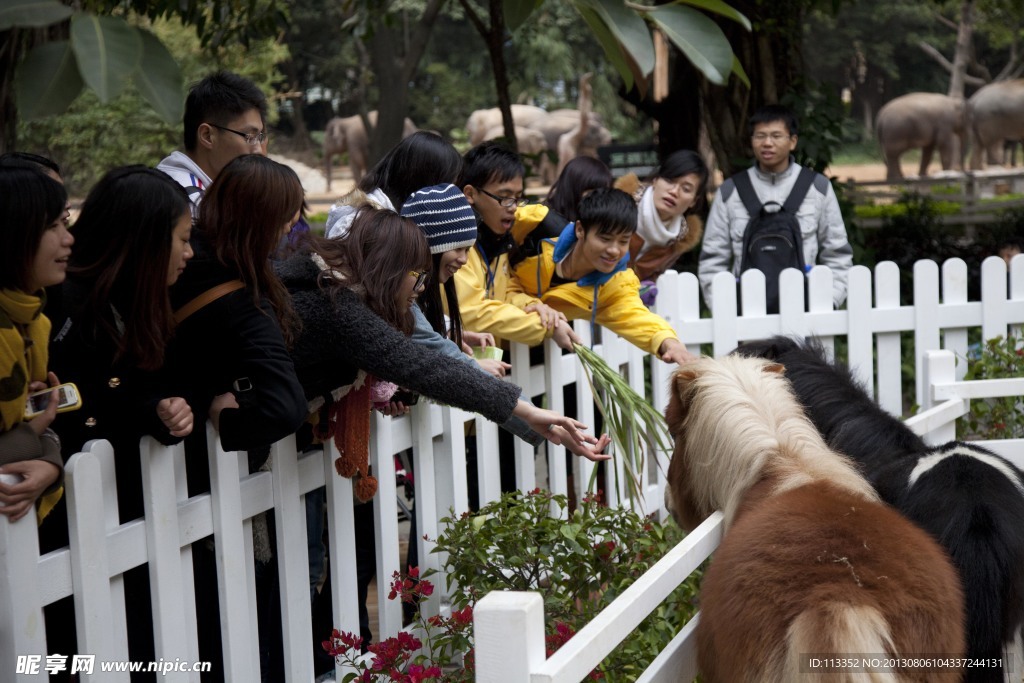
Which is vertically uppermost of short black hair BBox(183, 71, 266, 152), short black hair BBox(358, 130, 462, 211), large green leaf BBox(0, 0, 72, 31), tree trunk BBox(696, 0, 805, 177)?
tree trunk BBox(696, 0, 805, 177)

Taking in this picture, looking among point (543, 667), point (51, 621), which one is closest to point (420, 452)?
point (51, 621)

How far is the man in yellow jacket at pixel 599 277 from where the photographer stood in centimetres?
360

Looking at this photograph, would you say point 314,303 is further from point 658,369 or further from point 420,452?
point 658,369

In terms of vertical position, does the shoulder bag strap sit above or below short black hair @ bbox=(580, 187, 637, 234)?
below

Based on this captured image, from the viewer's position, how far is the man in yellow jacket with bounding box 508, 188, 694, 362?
3604mm

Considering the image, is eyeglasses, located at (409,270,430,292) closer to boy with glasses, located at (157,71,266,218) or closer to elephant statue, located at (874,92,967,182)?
boy with glasses, located at (157,71,266,218)

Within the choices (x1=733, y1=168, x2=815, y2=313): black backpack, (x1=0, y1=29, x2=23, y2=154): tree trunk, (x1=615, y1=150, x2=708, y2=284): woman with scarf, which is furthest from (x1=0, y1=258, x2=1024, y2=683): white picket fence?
(x1=0, y1=29, x2=23, y2=154): tree trunk

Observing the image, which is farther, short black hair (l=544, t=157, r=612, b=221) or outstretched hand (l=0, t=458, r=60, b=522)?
short black hair (l=544, t=157, r=612, b=221)

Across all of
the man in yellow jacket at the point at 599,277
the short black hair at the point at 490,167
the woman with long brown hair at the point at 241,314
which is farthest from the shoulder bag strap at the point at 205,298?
the man in yellow jacket at the point at 599,277

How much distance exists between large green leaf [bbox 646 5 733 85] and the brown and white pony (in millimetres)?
990

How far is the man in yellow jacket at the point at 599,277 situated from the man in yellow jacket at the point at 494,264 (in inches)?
7.8

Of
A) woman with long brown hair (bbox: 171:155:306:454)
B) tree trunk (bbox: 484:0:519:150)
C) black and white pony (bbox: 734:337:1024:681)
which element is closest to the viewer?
woman with long brown hair (bbox: 171:155:306:454)

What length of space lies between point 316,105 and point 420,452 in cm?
2720

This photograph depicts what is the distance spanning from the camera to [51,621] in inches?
85.4
